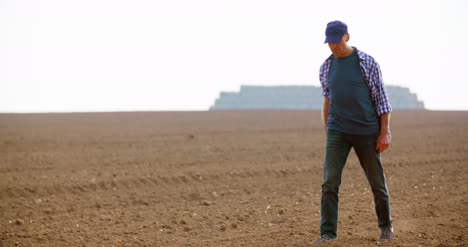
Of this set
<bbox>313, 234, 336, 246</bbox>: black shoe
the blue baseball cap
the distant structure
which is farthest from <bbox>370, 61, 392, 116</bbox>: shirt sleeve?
the distant structure

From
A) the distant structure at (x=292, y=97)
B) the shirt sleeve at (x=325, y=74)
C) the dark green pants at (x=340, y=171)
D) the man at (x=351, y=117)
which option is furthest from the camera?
the distant structure at (x=292, y=97)

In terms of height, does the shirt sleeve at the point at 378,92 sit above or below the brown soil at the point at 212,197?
above

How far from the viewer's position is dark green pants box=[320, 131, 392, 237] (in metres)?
A: 5.63

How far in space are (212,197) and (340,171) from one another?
3867 mm

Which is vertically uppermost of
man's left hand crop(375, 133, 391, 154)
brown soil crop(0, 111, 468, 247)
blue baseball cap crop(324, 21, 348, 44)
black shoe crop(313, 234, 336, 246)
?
blue baseball cap crop(324, 21, 348, 44)

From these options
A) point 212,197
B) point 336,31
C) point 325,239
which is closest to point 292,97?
point 212,197

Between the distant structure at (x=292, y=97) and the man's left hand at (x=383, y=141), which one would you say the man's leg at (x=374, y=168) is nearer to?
the man's left hand at (x=383, y=141)

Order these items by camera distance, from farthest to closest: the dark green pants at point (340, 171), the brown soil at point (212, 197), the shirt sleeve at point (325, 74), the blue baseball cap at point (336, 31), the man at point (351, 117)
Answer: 1. the brown soil at point (212, 197)
2. the shirt sleeve at point (325, 74)
3. the dark green pants at point (340, 171)
4. the man at point (351, 117)
5. the blue baseball cap at point (336, 31)

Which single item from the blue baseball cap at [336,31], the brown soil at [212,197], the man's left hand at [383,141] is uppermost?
the blue baseball cap at [336,31]

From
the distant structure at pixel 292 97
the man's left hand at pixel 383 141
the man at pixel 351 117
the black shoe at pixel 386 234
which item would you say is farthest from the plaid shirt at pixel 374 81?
the distant structure at pixel 292 97

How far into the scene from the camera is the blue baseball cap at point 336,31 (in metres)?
5.39

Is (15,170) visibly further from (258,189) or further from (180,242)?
(180,242)

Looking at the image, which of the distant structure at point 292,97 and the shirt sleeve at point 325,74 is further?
the distant structure at point 292,97

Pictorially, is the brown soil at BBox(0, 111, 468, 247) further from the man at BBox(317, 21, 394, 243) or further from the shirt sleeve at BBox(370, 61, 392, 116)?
the shirt sleeve at BBox(370, 61, 392, 116)
